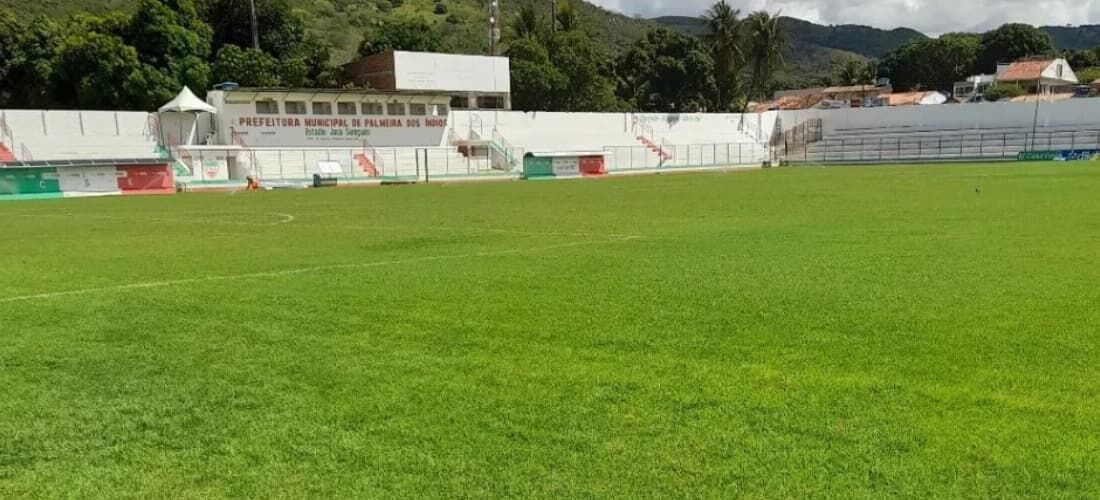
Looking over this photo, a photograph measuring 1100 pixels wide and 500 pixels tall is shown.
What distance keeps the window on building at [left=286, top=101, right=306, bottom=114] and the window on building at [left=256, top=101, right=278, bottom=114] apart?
2.67 feet

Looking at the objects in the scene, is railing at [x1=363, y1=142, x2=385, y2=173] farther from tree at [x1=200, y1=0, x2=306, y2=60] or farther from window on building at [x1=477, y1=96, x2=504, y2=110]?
tree at [x1=200, y1=0, x2=306, y2=60]

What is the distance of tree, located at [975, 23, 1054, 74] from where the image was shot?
113 m

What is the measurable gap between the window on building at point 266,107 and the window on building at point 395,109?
7.88 metres

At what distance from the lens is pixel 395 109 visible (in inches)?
2290

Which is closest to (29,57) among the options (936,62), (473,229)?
(473,229)

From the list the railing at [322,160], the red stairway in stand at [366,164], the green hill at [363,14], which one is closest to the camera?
the railing at [322,160]

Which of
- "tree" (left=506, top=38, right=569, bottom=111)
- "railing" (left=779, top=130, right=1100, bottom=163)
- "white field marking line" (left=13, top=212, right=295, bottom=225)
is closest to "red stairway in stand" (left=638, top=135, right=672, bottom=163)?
"tree" (left=506, top=38, right=569, bottom=111)

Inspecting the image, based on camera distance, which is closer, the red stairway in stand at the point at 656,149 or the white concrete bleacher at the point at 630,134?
the white concrete bleacher at the point at 630,134

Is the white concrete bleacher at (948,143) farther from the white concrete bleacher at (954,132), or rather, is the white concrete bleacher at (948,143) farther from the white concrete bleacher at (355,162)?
the white concrete bleacher at (355,162)

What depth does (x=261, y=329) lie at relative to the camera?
699 centimetres

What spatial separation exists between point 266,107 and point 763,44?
55.6 metres

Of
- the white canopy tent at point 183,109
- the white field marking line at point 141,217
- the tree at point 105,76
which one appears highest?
the tree at point 105,76

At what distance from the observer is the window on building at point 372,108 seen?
2235 inches

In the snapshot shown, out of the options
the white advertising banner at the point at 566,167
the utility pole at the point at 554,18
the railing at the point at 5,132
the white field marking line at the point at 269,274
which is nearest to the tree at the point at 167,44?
the railing at the point at 5,132
